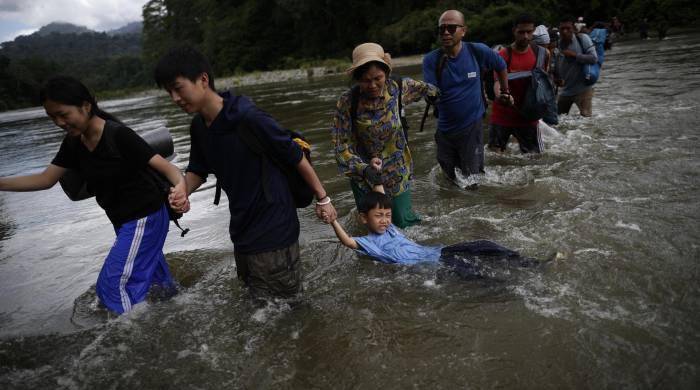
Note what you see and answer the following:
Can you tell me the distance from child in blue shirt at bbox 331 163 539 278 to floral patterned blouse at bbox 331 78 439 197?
33 centimetres

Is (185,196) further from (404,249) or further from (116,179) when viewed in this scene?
(404,249)

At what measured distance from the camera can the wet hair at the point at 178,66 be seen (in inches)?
91.7

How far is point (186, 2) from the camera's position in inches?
2506

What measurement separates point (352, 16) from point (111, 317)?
46610 millimetres

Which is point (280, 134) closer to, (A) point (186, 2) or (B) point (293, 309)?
(B) point (293, 309)

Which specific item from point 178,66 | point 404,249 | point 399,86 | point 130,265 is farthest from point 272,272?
point 399,86

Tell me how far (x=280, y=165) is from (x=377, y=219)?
1106 mm

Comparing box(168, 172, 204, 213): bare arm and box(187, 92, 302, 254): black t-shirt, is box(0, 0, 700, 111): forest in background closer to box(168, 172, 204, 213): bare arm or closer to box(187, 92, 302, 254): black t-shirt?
box(168, 172, 204, 213): bare arm

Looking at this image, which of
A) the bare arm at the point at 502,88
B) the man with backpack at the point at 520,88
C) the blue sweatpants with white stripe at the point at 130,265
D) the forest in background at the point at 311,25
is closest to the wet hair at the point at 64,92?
the blue sweatpants with white stripe at the point at 130,265

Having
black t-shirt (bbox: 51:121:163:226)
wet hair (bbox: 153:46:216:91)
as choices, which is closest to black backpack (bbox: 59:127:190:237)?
black t-shirt (bbox: 51:121:163:226)

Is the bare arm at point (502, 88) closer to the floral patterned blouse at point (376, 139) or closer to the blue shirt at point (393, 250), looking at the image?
the floral patterned blouse at point (376, 139)

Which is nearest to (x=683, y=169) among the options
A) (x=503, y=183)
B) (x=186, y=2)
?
(x=503, y=183)

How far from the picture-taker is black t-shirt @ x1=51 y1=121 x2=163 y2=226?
2.85 metres

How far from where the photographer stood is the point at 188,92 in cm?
239
